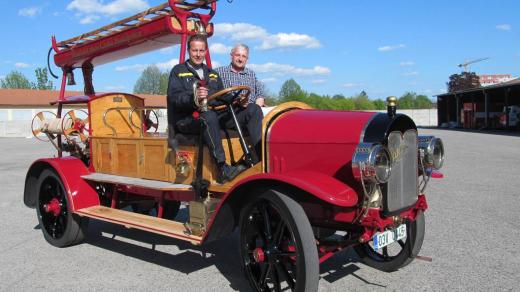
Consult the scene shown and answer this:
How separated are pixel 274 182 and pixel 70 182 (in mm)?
3004

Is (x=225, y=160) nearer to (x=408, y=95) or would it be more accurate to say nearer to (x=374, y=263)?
(x=374, y=263)

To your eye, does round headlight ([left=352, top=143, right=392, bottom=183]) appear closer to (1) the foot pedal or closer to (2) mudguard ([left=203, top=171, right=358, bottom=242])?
(2) mudguard ([left=203, top=171, right=358, bottom=242])

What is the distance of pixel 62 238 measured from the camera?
227 inches

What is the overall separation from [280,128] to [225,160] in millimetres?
607

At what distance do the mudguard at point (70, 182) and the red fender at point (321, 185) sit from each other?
103 inches

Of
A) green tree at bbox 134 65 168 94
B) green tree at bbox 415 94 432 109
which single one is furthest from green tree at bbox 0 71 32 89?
green tree at bbox 415 94 432 109

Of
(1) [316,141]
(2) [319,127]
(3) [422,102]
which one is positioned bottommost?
(1) [316,141]

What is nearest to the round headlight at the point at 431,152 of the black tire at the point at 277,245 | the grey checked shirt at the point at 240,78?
the black tire at the point at 277,245

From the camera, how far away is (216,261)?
510cm

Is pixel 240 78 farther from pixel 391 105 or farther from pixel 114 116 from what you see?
pixel 391 105

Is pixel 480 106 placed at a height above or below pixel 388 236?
above

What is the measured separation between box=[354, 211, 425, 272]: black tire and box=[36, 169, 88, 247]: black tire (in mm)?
3183

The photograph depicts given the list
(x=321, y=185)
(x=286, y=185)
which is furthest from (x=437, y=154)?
(x=286, y=185)

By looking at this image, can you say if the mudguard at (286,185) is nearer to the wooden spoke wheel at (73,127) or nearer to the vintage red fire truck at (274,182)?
the vintage red fire truck at (274,182)
